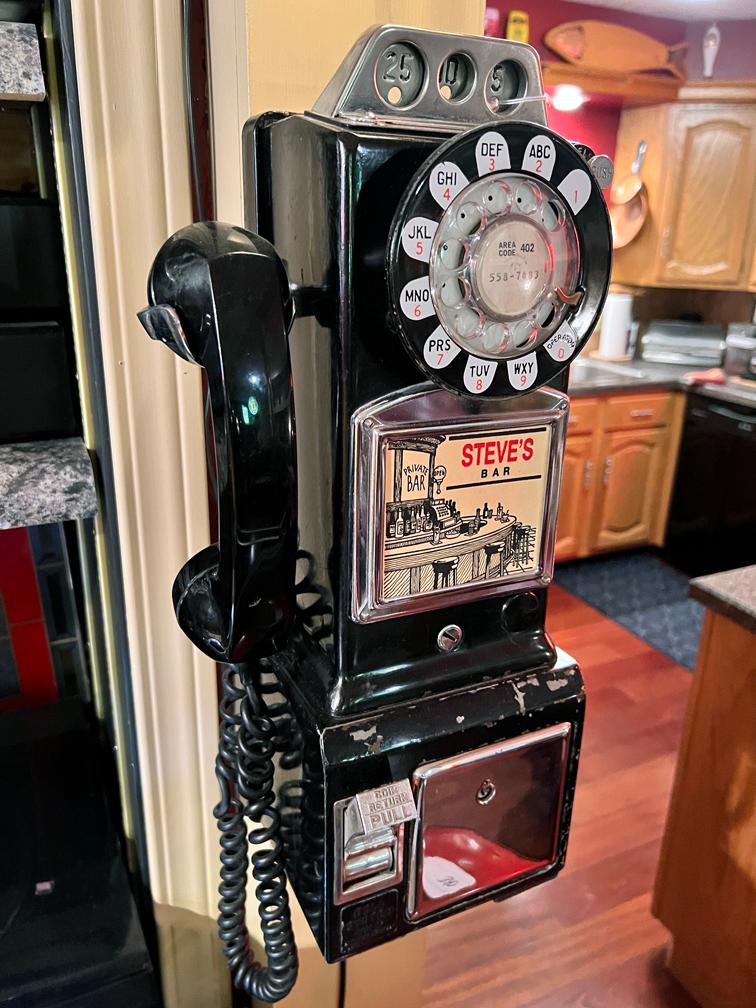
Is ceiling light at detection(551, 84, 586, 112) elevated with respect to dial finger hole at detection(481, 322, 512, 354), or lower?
elevated

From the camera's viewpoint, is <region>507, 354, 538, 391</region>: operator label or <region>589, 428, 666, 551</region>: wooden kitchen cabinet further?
<region>589, 428, 666, 551</region>: wooden kitchen cabinet

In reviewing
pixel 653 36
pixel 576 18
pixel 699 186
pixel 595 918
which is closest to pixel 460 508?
pixel 595 918

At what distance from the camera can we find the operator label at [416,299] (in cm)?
47

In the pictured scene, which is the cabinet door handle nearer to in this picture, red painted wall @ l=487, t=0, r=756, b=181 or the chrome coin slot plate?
red painted wall @ l=487, t=0, r=756, b=181

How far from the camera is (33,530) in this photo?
0.92 metres

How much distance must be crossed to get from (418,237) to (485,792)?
425 mm

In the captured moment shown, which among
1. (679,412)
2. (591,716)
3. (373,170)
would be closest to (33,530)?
(373,170)

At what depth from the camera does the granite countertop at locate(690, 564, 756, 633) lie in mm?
1222

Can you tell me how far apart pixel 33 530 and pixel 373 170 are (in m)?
0.64

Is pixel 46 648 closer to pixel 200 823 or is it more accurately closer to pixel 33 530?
pixel 33 530

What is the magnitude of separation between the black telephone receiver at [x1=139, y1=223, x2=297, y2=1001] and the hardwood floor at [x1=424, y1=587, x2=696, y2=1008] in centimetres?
116

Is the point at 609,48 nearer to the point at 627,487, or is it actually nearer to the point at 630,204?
the point at 630,204

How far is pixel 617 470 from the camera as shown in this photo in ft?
10.6

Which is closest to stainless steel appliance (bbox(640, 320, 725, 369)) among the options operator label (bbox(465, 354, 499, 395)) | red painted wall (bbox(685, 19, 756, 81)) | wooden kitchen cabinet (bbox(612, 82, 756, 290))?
wooden kitchen cabinet (bbox(612, 82, 756, 290))
